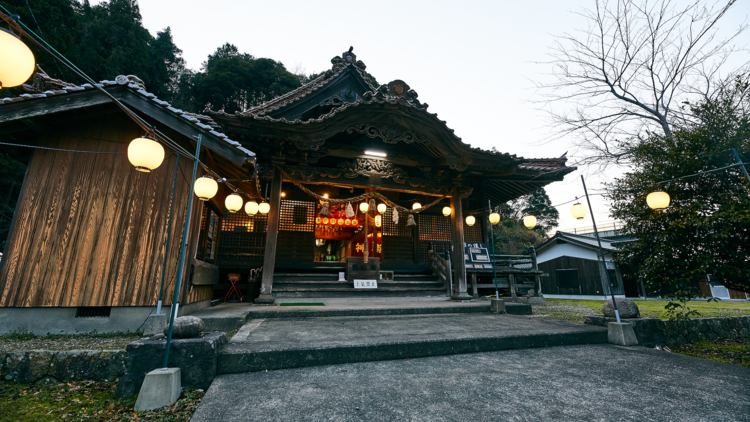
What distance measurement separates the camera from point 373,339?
3957mm

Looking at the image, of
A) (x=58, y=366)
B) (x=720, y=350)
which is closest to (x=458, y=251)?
(x=720, y=350)

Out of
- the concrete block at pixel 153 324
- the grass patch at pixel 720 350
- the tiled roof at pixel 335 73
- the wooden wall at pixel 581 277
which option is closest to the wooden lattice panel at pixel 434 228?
the tiled roof at pixel 335 73

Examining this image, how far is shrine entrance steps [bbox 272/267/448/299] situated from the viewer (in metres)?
8.42

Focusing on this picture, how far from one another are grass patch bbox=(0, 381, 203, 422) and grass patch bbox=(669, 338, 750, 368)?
268 inches

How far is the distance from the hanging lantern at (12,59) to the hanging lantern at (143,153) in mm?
1357

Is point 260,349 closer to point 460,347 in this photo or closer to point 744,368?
point 460,347

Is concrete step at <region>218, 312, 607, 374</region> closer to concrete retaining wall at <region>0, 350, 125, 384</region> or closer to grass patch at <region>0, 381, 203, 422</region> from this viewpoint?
grass patch at <region>0, 381, 203, 422</region>

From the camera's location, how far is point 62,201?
5168mm

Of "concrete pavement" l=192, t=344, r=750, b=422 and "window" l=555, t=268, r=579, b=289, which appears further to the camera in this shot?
"window" l=555, t=268, r=579, b=289

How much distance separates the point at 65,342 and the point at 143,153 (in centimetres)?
313

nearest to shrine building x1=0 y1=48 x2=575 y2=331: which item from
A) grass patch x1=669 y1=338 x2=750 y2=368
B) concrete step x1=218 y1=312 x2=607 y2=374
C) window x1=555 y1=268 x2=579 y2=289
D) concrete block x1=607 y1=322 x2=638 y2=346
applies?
concrete step x1=218 y1=312 x2=607 y2=374

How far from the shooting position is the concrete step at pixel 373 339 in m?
3.29

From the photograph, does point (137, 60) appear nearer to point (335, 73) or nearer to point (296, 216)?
point (335, 73)

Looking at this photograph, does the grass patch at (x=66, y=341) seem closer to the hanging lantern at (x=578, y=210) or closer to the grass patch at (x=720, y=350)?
the grass patch at (x=720, y=350)
